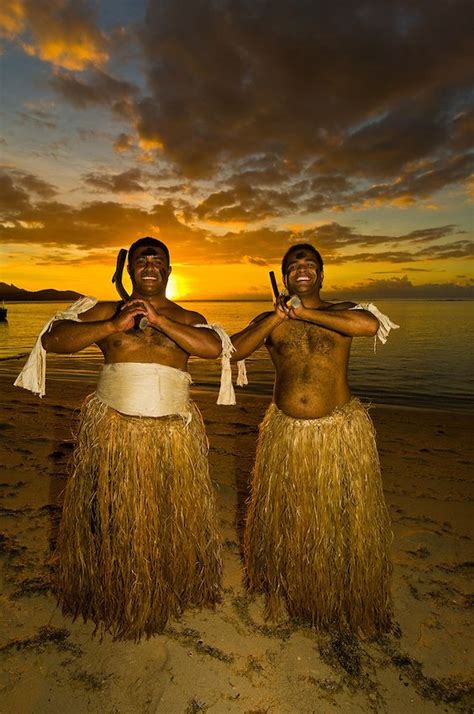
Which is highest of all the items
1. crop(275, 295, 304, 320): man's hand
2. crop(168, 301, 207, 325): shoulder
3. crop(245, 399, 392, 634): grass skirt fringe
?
crop(275, 295, 304, 320): man's hand

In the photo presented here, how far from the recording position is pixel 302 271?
2.81 metres

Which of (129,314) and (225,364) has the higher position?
(129,314)

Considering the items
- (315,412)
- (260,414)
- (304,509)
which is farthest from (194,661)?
(260,414)

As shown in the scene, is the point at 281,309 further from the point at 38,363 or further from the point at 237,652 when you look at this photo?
the point at 237,652

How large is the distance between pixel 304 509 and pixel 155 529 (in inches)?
35.9

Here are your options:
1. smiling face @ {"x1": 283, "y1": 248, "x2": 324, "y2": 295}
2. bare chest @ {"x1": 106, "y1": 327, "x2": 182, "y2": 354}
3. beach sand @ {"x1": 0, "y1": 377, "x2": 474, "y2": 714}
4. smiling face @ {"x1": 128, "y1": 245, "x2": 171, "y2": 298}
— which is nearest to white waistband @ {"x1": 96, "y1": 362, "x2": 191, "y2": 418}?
bare chest @ {"x1": 106, "y1": 327, "x2": 182, "y2": 354}

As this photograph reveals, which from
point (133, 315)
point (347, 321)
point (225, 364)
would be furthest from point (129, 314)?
point (347, 321)

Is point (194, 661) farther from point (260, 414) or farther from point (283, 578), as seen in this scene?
point (260, 414)

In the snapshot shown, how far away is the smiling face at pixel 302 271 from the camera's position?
2812 millimetres

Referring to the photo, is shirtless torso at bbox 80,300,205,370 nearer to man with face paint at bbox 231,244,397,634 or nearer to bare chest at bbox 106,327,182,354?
bare chest at bbox 106,327,182,354

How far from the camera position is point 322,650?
2.50 metres

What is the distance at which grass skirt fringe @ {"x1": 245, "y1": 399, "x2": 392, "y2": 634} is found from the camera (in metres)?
2.64

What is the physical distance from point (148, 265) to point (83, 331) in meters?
0.58

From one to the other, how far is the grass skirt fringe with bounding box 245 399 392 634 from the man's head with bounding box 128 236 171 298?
1236 mm
